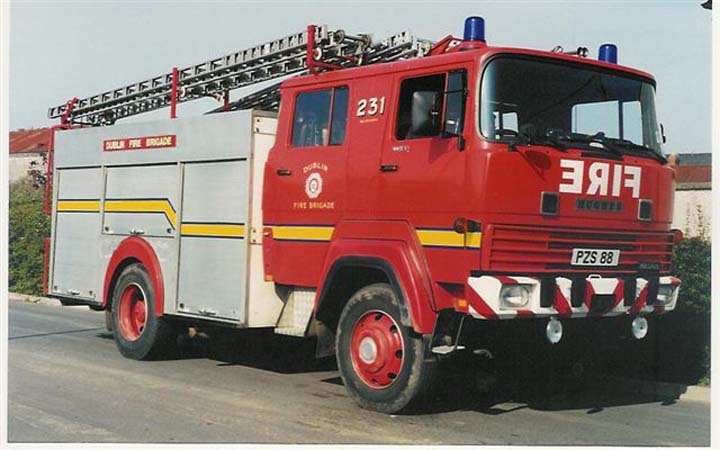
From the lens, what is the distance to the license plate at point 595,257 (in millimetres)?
7637

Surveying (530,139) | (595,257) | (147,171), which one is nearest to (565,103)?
(530,139)

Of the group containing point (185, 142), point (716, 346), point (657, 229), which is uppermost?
point (185, 142)

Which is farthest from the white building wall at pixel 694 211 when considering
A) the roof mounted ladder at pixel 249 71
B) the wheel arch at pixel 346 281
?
the wheel arch at pixel 346 281

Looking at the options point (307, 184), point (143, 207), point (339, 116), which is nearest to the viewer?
point (339, 116)

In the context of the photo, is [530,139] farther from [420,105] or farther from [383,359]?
[383,359]

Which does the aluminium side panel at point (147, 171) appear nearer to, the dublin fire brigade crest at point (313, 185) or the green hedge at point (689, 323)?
the dublin fire brigade crest at point (313, 185)

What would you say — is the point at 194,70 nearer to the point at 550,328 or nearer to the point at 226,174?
the point at 226,174

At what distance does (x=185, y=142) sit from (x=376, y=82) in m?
2.77

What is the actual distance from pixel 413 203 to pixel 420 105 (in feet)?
2.61

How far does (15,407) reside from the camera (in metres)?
→ 8.24

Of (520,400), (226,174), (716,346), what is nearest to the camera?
(716,346)

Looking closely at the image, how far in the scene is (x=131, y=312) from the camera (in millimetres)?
11227

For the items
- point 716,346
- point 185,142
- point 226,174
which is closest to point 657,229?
point 716,346

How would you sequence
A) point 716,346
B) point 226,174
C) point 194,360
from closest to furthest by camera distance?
1. point 716,346
2. point 226,174
3. point 194,360
